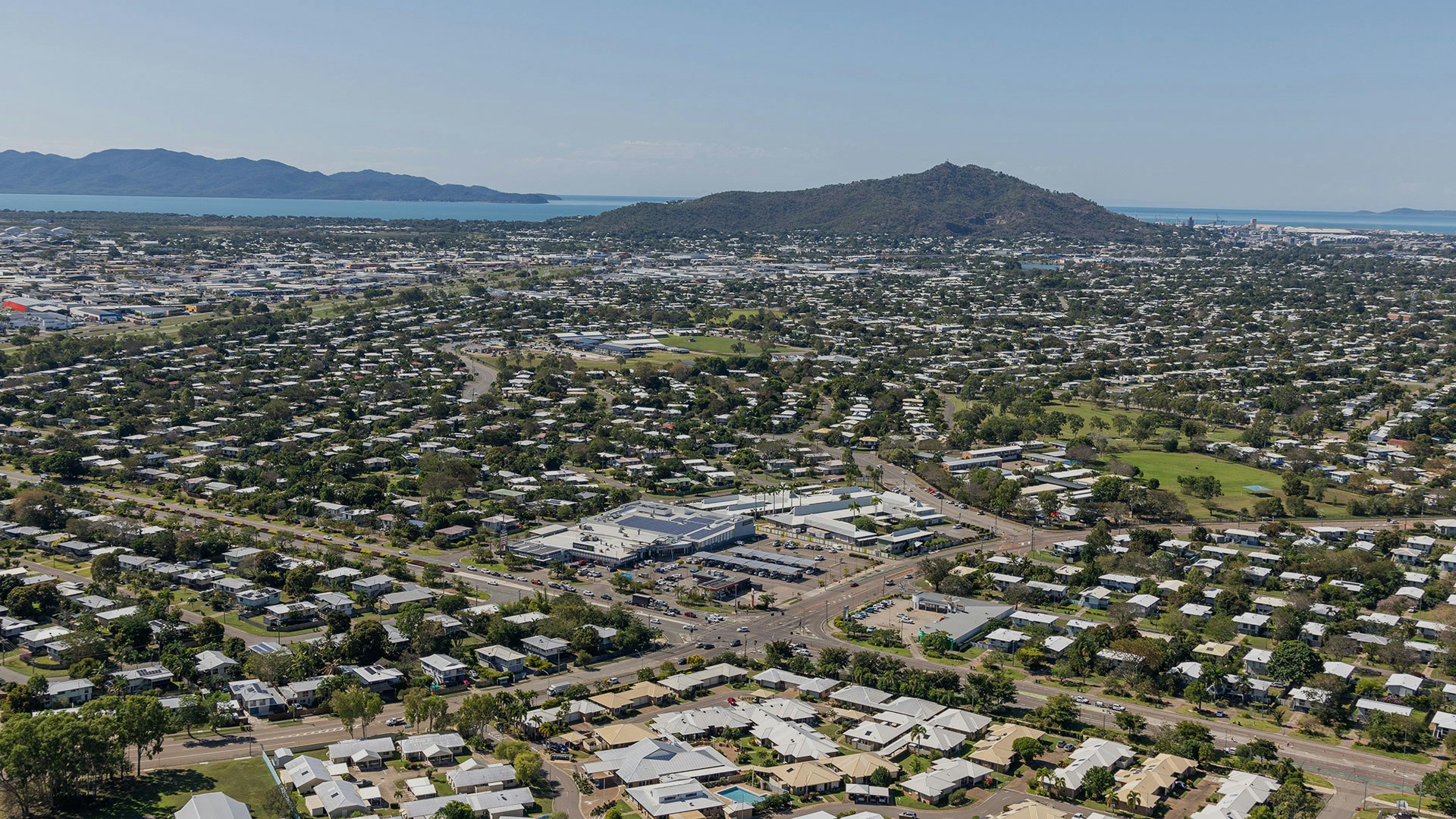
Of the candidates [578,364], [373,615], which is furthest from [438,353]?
[373,615]

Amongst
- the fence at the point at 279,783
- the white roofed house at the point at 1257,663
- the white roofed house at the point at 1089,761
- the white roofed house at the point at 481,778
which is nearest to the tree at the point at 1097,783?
the white roofed house at the point at 1089,761

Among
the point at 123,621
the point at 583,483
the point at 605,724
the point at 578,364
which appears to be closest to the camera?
the point at 605,724

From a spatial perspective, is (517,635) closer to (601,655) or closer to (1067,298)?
(601,655)

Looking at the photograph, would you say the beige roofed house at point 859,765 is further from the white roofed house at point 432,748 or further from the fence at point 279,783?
the fence at point 279,783

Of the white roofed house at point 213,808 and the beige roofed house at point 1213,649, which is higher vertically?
the white roofed house at point 213,808

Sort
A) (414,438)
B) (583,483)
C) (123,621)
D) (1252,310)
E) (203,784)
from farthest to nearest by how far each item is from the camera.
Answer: (1252,310) → (414,438) → (583,483) → (123,621) → (203,784)

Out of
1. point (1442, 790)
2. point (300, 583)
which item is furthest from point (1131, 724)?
point (300, 583)

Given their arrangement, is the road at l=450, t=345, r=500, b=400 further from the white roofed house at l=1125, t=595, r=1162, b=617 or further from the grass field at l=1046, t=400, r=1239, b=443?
the white roofed house at l=1125, t=595, r=1162, b=617
